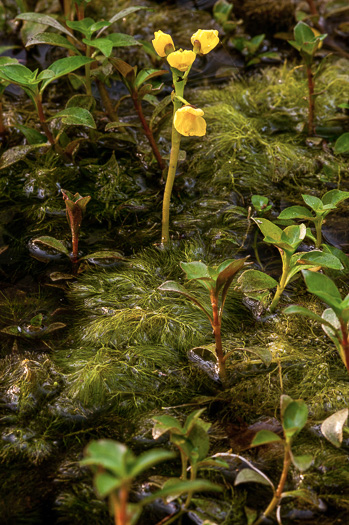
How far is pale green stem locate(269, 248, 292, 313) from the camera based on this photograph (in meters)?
1.67

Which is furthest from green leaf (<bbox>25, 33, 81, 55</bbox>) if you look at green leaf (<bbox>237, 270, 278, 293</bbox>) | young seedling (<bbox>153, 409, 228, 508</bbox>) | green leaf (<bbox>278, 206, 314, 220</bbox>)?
young seedling (<bbox>153, 409, 228, 508</bbox>)

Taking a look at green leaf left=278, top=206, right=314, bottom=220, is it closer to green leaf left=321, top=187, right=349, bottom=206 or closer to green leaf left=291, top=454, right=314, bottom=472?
green leaf left=321, top=187, right=349, bottom=206

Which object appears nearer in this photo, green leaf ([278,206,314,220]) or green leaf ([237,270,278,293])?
green leaf ([237,270,278,293])

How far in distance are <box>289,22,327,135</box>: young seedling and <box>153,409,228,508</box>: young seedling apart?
1684 millimetres

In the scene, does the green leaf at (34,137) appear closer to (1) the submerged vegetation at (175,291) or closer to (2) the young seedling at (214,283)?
(1) the submerged vegetation at (175,291)

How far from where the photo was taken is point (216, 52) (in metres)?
2.97

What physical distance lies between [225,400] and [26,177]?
132cm

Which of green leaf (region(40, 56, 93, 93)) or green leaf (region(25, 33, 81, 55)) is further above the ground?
green leaf (region(25, 33, 81, 55))

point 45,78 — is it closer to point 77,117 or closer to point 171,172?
point 77,117

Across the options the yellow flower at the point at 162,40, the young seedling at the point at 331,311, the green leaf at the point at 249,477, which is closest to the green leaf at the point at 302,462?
the green leaf at the point at 249,477

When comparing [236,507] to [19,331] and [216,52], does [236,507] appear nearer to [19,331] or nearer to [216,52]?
[19,331]

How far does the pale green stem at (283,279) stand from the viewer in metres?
1.67

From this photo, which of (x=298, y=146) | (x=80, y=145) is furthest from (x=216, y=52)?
(x=80, y=145)

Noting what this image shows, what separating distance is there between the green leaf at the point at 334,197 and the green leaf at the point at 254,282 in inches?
16.0
